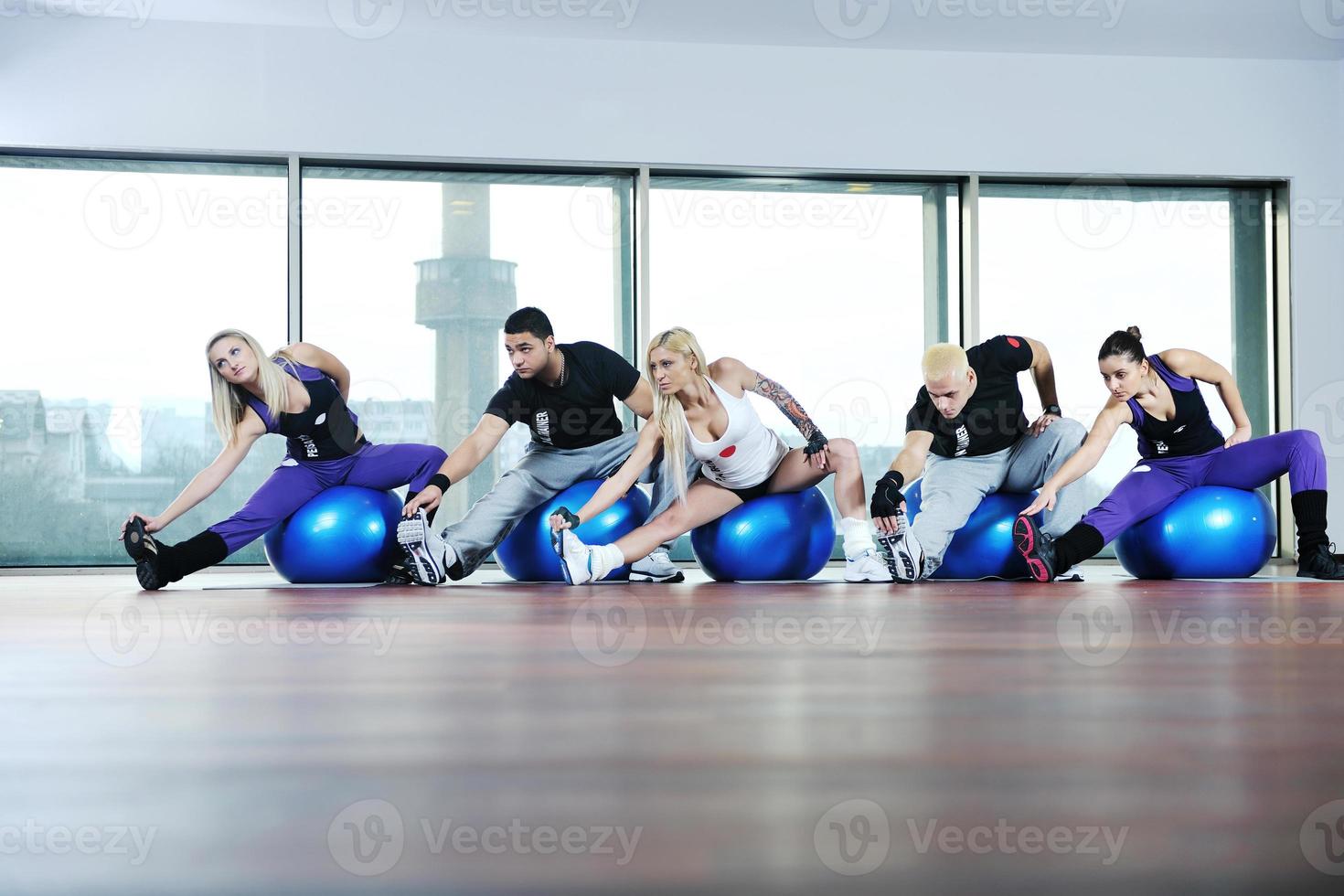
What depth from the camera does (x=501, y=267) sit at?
6.10 m

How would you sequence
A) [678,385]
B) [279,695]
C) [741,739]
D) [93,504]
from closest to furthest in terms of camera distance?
[741,739] → [279,695] → [678,385] → [93,504]

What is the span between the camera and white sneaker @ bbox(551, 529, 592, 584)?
11.2 feet

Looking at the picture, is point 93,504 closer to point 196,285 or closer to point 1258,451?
point 196,285

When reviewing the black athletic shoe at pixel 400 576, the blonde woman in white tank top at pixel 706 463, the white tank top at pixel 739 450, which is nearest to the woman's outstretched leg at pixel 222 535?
the black athletic shoe at pixel 400 576

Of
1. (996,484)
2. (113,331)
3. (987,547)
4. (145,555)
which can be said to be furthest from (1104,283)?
(113,331)

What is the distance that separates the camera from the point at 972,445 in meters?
3.83

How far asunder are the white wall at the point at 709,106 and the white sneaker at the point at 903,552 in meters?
3.31

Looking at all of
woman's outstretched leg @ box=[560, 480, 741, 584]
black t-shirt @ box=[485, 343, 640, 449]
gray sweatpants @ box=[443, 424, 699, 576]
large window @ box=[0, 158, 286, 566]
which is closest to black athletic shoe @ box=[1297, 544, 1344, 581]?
woman's outstretched leg @ box=[560, 480, 741, 584]

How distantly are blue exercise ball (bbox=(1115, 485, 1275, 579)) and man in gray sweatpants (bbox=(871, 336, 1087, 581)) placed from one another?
0.30m

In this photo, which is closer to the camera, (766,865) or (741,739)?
(766,865)

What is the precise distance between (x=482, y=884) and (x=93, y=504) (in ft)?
20.8

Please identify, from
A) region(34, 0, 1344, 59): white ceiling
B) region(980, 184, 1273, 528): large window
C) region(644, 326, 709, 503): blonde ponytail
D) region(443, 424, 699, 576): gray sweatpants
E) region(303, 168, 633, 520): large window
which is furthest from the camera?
region(980, 184, 1273, 528): large window

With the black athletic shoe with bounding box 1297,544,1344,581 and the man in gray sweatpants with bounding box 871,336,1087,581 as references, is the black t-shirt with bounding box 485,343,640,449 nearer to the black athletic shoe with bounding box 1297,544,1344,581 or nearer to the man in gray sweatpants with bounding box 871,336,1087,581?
the man in gray sweatpants with bounding box 871,336,1087,581

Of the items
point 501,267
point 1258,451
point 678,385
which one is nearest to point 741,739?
point 678,385
